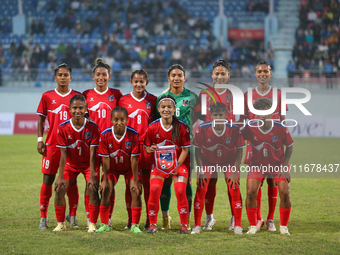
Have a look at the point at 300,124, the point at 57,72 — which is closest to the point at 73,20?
the point at 300,124

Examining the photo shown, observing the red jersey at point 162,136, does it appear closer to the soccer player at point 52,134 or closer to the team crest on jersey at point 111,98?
the team crest on jersey at point 111,98

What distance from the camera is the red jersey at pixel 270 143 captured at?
16.6 ft

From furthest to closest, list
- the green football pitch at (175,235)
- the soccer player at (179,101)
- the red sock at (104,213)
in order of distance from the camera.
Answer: the soccer player at (179,101)
the red sock at (104,213)
the green football pitch at (175,235)

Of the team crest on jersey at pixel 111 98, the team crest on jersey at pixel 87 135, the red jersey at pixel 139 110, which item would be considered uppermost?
the team crest on jersey at pixel 111 98

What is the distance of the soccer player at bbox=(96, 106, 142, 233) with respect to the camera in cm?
498

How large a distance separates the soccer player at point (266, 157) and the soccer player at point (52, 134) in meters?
→ 2.22

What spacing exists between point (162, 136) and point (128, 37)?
20311 millimetres

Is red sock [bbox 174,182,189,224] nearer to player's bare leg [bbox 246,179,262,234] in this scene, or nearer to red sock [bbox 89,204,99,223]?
player's bare leg [bbox 246,179,262,234]

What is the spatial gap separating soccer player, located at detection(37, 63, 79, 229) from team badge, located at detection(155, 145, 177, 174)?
121 centimetres

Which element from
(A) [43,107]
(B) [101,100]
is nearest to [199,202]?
(B) [101,100]

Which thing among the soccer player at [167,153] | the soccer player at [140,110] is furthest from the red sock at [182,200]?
the soccer player at [140,110]

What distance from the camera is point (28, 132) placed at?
19766 millimetres

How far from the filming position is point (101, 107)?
547cm

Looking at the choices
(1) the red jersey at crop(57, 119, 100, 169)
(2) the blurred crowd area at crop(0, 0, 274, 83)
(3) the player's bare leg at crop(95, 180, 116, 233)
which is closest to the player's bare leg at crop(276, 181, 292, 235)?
(3) the player's bare leg at crop(95, 180, 116, 233)
